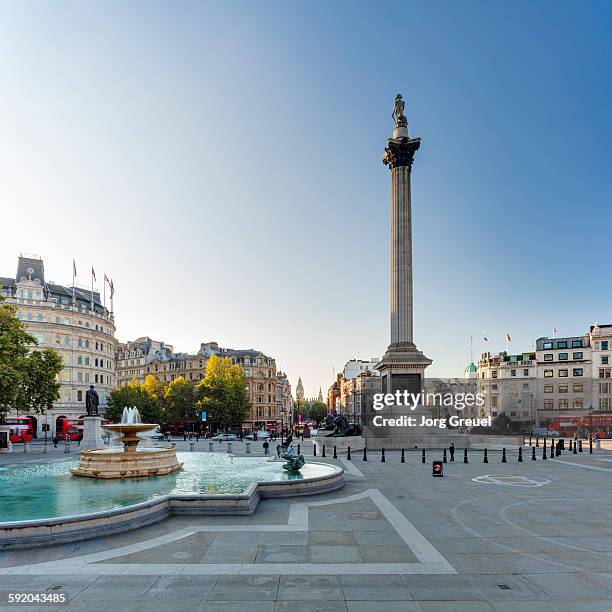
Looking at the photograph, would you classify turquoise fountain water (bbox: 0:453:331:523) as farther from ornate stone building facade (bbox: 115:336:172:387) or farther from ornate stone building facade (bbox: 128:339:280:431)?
ornate stone building facade (bbox: 115:336:172:387)

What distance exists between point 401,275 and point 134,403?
1900 inches

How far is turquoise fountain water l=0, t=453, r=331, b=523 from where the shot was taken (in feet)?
50.6

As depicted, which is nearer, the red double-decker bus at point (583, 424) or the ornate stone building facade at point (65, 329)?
the ornate stone building facade at point (65, 329)

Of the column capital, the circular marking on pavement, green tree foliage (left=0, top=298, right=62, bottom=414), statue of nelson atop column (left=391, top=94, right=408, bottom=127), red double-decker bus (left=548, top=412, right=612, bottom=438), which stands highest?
statue of nelson atop column (left=391, top=94, right=408, bottom=127)

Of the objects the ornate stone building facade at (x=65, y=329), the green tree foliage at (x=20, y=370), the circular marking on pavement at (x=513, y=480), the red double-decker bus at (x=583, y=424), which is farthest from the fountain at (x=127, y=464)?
the red double-decker bus at (x=583, y=424)

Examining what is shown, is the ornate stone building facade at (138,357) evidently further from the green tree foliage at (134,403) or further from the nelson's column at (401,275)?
the nelson's column at (401,275)

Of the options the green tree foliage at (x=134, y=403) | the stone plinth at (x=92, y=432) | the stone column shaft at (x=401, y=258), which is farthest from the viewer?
the green tree foliage at (x=134, y=403)

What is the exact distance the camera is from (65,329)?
3031 inches

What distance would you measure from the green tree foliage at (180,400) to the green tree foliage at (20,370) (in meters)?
36.9

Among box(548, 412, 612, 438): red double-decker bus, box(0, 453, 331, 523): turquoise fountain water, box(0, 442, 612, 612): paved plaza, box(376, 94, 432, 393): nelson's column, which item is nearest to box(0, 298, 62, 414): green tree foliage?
box(0, 453, 331, 523): turquoise fountain water

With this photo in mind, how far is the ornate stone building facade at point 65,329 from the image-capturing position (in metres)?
73.9

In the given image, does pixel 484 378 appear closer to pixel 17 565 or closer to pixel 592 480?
Result: pixel 592 480

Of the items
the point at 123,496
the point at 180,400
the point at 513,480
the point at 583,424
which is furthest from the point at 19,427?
the point at 583,424

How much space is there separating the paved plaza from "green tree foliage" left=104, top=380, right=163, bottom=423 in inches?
2529
